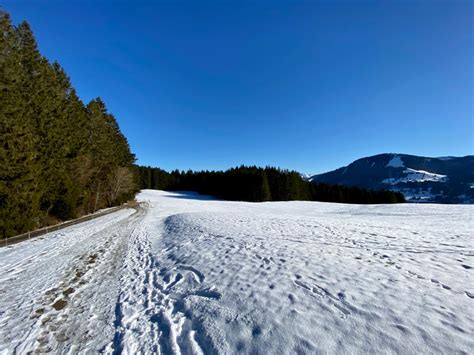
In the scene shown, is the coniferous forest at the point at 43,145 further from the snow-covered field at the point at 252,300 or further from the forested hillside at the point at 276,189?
the forested hillside at the point at 276,189

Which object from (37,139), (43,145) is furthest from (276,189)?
(37,139)

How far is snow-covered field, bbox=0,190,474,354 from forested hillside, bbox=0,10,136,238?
8.11m

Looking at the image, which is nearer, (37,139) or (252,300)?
(252,300)

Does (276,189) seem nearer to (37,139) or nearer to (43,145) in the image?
(43,145)

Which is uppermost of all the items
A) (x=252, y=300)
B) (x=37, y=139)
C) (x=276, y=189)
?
(x=37, y=139)

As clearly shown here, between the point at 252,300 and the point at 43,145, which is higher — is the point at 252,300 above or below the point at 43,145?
below

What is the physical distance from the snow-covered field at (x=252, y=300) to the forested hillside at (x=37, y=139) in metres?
8.11

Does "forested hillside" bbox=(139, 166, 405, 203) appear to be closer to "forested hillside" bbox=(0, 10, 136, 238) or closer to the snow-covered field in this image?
"forested hillside" bbox=(0, 10, 136, 238)

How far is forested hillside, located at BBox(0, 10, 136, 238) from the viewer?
15.4 m

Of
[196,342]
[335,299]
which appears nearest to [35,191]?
[196,342]

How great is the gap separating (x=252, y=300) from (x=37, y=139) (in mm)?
21388

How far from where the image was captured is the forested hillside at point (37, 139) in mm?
15398

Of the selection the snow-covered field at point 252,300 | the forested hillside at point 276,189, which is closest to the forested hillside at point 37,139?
the snow-covered field at point 252,300

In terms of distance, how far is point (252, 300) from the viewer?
5.74 m
